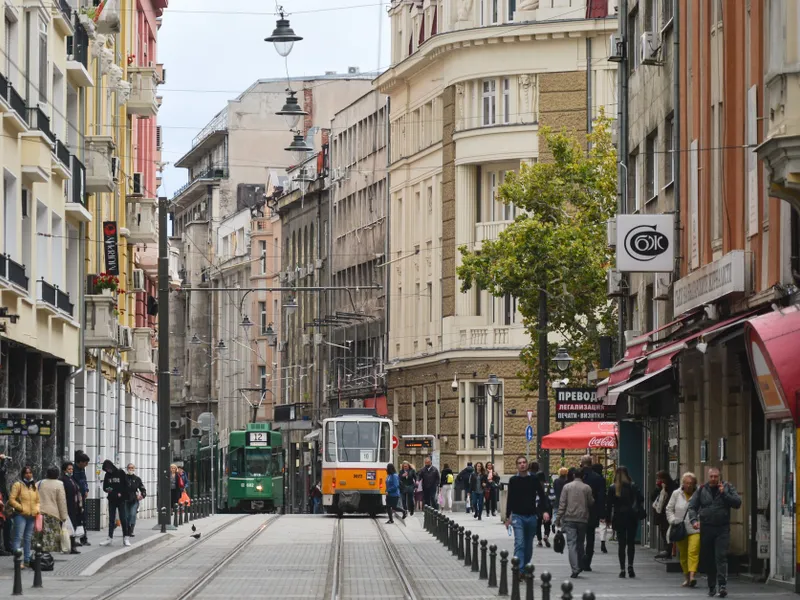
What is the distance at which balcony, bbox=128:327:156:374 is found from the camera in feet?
178

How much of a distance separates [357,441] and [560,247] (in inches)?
516

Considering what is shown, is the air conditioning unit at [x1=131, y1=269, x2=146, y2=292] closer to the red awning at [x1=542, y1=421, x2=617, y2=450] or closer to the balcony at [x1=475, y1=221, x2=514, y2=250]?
the balcony at [x1=475, y1=221, x2=514, y2=250]

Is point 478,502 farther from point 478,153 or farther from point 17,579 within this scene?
point 17,579

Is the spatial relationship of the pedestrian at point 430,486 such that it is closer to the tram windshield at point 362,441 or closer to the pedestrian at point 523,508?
the tram windshield at point 362,441

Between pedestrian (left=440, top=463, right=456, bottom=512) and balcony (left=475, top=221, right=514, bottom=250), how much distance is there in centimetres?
910

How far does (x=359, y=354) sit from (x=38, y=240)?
173ft

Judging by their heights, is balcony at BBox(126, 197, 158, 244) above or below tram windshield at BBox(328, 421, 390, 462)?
above

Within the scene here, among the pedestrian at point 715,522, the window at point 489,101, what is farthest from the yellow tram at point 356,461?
the pedestrian at point 715,522

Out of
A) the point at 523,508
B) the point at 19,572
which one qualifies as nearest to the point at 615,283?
the point at 523,508

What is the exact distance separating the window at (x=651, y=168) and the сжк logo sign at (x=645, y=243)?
4.14 m

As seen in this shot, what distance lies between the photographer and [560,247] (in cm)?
4706

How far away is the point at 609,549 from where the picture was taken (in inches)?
1448

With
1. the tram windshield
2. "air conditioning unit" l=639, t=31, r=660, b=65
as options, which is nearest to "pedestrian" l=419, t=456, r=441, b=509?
the tram windshield

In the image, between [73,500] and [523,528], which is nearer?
[523,528]
